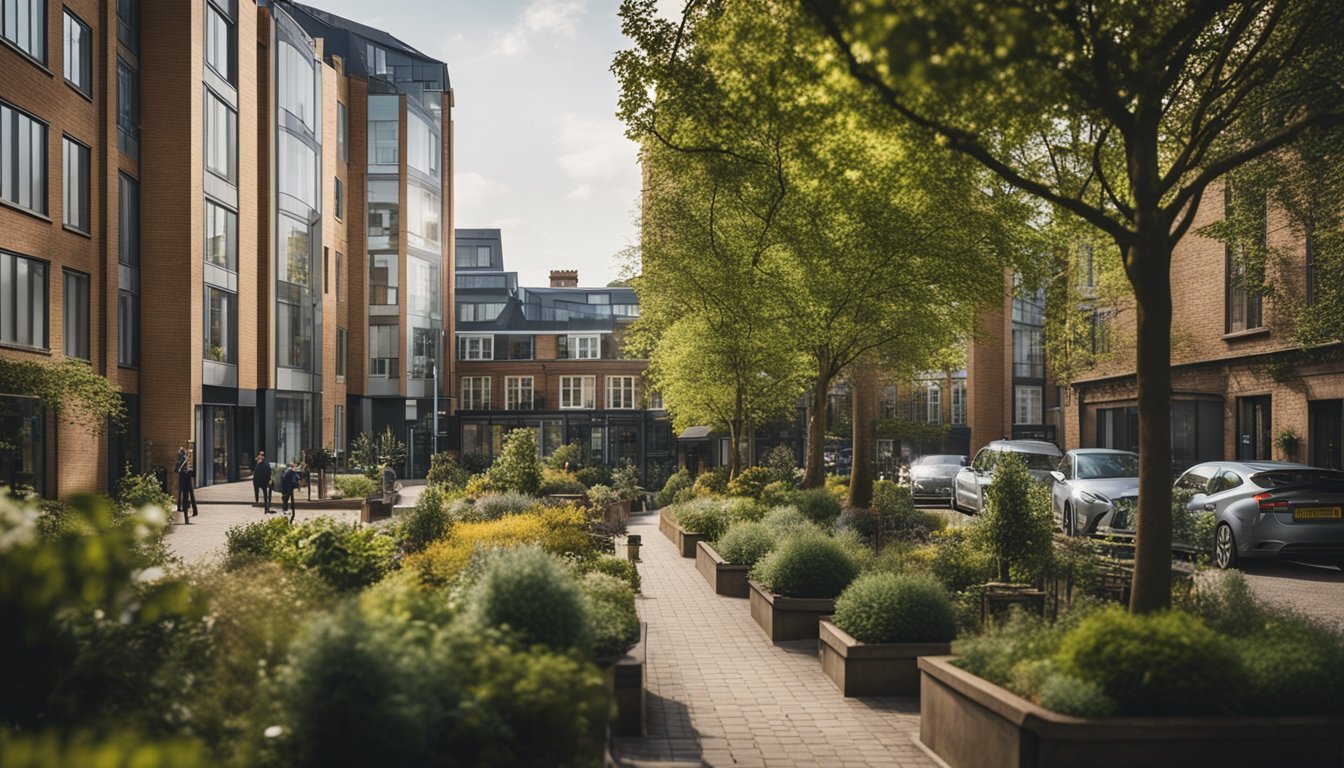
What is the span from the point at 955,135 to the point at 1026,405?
165 ft

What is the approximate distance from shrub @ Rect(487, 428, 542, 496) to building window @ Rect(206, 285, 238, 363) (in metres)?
17.1

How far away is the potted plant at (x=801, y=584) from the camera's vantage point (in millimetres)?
10867

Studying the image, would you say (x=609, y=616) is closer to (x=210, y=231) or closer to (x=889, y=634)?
(x=889, y=634)

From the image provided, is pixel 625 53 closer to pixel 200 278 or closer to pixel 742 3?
pixel 742 3

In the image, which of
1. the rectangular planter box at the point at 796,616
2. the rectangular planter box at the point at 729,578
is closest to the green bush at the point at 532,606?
the rectangular planter box at the point at 796,616

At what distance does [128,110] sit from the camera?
30.3m

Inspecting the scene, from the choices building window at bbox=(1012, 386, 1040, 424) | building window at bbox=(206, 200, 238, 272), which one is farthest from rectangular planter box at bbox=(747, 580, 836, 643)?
building window at bbox=(1012, 386, 1040, 424)

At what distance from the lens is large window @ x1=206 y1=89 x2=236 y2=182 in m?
32.8

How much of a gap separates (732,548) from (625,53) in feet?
23.9

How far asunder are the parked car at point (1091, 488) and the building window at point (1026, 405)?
36.4 m

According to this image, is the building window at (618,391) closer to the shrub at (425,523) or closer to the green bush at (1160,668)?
the shrub at (425,523)

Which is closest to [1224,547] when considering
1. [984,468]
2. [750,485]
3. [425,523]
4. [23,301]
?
[984,468]

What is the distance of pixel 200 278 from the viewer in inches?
1260

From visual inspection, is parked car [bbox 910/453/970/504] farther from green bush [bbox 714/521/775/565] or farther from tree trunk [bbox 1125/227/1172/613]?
tree trunk [bbox 1125/227/1172/613]
